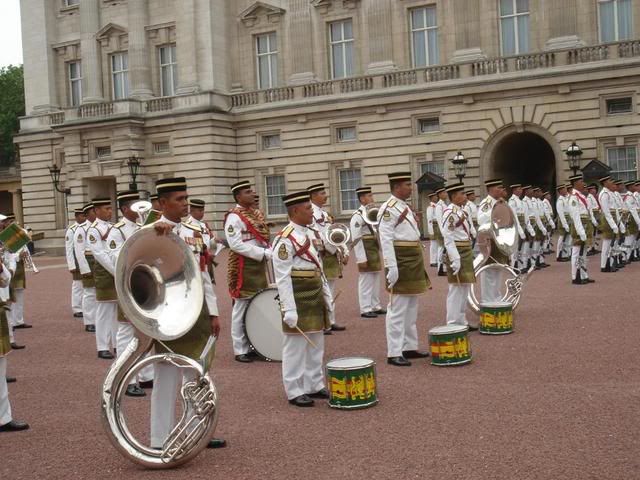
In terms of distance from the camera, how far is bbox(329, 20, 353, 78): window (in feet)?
122

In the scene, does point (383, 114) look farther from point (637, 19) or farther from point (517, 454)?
point (517, 454)

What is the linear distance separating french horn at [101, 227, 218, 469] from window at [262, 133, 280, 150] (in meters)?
32.5

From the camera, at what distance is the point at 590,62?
30969 mm

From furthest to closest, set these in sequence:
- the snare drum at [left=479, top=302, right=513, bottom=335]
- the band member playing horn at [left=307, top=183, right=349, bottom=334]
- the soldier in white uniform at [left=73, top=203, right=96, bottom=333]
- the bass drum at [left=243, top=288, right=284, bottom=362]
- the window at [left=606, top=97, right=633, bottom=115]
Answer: the window at [left=606, top=97, right=633, bottom=115] → the soldier in white uniform at [left=73, top=203, right=96, bottom=333] → the band member playing horn at [left=307, top=183, right=349, bottom=334] → the snare drum at [left=479, top=302, right=513, bottom=335] → the bass drum at [left=243, top=288, right=284, bottom=362]

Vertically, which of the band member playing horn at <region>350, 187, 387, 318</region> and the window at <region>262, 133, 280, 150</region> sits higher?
the window at <region>262, 133, 280, 150</region>

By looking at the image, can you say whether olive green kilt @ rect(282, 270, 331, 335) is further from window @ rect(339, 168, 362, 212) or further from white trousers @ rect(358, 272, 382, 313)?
window @ rect(339, 168, 362, 212)

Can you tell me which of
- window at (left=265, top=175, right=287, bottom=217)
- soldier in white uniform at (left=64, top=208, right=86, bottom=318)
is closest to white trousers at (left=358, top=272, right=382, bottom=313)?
soldier in white uniform at (left=64, top=208, right=86, bottom=318)

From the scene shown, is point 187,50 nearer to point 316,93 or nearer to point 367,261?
point 316,93

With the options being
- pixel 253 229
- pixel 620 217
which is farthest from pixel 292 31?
pixel 253 229

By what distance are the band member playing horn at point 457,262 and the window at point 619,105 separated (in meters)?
21.4

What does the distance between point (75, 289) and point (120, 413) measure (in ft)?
37.7

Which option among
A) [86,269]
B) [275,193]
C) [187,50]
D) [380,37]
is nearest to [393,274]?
[86,269]

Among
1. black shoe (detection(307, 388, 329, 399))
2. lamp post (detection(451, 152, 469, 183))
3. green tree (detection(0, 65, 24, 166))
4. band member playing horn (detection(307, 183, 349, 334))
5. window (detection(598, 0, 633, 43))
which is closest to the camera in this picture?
black shoe (detection(307, 388, 329, 399))

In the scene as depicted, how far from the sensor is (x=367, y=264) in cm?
1497
